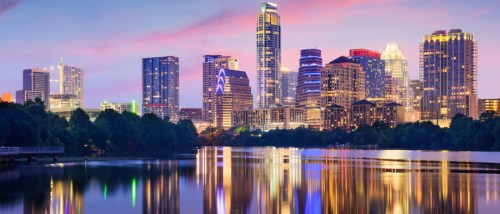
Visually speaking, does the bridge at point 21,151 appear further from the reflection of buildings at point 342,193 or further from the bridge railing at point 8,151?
the reflection of buildings at point 342,193

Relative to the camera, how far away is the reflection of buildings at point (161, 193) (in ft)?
137

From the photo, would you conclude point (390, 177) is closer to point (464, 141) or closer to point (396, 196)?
point (396, 196)

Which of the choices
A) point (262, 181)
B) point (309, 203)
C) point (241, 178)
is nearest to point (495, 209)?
point (309, 203)

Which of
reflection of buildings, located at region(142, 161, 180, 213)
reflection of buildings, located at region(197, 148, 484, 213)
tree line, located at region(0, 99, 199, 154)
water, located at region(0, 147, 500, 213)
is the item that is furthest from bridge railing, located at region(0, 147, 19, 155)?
reflection of buildings, located at region(197, 148, 484, 213)

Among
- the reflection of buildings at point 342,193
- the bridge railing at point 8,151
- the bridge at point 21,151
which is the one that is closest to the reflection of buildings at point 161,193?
the reflection of buildings at point 342,193

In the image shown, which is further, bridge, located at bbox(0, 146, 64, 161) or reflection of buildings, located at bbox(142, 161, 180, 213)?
bridge, located at bbox(0, 146, 64, 161)

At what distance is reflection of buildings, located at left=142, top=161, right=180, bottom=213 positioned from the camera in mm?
41866

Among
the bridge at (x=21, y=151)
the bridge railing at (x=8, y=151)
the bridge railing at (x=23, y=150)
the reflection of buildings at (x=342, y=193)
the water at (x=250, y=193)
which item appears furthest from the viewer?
the bridge at (x=21, y=151)

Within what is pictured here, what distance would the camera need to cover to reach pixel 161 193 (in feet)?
169

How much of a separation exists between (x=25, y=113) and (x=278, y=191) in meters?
73.4

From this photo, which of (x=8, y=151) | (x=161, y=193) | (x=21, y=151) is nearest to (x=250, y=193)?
(x=161, y=193)

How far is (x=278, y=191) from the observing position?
51.8 m

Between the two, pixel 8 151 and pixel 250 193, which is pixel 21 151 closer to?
pixel 8 151

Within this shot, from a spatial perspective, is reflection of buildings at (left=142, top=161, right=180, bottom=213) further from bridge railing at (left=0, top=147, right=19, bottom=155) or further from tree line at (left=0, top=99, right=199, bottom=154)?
tree line at (left=0, top=99, right=199, bottom=154)
